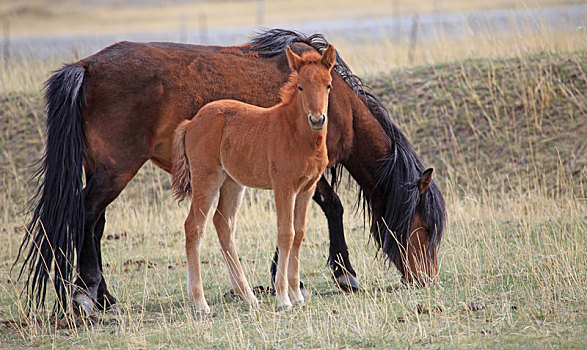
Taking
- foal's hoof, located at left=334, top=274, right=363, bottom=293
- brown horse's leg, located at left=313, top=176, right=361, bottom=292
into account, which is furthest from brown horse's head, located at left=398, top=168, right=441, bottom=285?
brown horse's leg, located at left=313, top=176, right=361, bottom=292

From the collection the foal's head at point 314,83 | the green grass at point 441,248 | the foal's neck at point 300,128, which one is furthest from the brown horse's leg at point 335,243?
the foal's head at point 314,83

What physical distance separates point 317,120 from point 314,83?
1.02 ft

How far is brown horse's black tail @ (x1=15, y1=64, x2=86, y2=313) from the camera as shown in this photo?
5824 mm

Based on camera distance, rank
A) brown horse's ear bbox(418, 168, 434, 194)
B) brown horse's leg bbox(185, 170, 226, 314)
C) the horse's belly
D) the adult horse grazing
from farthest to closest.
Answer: brown horse's ear bbox(418, 168, 434, 194), the adult horse grazing, brown horse's leg bbox(185, 170, 226, 314), the horse's belly

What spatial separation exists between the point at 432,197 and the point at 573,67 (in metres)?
6.27

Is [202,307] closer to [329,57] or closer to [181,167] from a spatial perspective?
[181,167]

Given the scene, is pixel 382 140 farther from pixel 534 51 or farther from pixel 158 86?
pixel 534 51

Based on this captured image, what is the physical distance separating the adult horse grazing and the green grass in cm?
38

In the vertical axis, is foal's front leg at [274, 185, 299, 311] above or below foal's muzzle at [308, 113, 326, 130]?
below

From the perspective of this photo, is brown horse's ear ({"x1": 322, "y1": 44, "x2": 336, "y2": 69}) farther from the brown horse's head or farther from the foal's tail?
the brown horse's head

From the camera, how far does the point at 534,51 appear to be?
1224cm

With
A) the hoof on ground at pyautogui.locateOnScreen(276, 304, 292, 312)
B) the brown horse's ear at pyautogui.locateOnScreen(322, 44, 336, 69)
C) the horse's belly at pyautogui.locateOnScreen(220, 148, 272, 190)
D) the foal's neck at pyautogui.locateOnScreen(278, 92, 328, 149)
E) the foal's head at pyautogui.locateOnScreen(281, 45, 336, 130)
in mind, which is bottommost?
the hoof on ground at pyautogui.locateOnScreen(276, 304, 292, 312)

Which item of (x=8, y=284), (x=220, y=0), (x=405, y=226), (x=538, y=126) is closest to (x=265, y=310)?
(x=405, y=226)

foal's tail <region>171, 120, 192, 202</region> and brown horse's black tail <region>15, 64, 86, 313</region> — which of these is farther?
foal's tail <region>171, 120, 192, 202</region>
